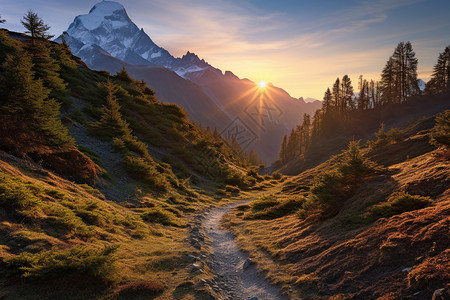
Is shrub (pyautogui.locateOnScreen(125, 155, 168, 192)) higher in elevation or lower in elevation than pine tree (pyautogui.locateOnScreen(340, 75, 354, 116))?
lower

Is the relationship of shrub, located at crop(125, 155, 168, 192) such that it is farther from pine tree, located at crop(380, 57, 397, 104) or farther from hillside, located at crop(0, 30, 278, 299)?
pine tree, located at crop(380, 57, 397, 104)

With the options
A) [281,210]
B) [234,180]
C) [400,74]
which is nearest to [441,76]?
[400,74]

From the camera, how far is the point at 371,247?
7.43 meters

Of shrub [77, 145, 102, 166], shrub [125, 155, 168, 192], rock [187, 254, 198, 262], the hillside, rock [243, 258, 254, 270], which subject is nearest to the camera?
the hillside

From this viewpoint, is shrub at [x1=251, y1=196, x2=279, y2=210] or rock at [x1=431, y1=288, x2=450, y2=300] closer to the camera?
rock at [x1=431, y1=288, x2=450, y2=300]

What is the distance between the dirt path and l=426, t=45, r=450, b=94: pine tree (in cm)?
8719

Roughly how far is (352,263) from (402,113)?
79710mm

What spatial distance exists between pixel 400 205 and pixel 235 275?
698 centimetres

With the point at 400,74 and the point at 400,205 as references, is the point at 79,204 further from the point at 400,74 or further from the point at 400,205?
the point at 400,74

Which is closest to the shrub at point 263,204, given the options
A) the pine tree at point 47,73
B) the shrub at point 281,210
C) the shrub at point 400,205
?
the shrub at point 281,210

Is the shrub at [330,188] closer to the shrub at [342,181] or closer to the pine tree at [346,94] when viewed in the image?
the shrub at [342,181]

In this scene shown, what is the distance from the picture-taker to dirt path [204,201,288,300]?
25.8 ft

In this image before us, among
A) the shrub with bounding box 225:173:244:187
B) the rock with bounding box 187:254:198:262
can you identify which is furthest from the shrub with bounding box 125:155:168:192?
the shrub with bounding box 225:173:244:187

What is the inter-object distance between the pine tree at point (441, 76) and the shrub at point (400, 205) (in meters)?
84.3
